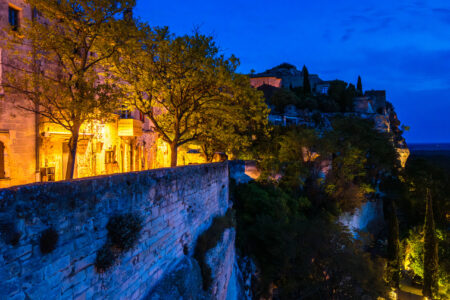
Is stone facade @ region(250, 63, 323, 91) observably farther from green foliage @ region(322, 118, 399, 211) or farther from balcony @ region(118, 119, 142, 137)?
balcony @ region(118, 119, 142, 137)

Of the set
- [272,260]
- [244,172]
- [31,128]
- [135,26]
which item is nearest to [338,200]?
[244,172]

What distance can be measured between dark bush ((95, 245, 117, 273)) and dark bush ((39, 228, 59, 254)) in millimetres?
954

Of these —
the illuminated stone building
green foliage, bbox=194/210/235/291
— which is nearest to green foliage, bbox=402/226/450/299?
green foliage, bbox=194/210/235/291

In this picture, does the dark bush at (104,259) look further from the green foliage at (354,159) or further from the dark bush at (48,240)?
the green foliage at (354,159)

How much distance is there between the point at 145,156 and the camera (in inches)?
832

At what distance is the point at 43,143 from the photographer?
1270 cm

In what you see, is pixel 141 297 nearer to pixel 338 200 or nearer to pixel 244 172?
pixel 244 172

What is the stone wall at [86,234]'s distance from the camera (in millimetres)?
2931

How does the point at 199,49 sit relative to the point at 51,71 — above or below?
above

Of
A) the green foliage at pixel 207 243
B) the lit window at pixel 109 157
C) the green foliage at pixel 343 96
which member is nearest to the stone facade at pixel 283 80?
the green foliage at pixel 343 96

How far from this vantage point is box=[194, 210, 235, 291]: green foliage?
330 inches

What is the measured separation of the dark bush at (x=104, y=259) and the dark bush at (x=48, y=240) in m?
0.95

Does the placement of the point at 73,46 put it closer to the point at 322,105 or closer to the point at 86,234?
the point at 86,234

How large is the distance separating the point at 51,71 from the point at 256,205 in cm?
1492
